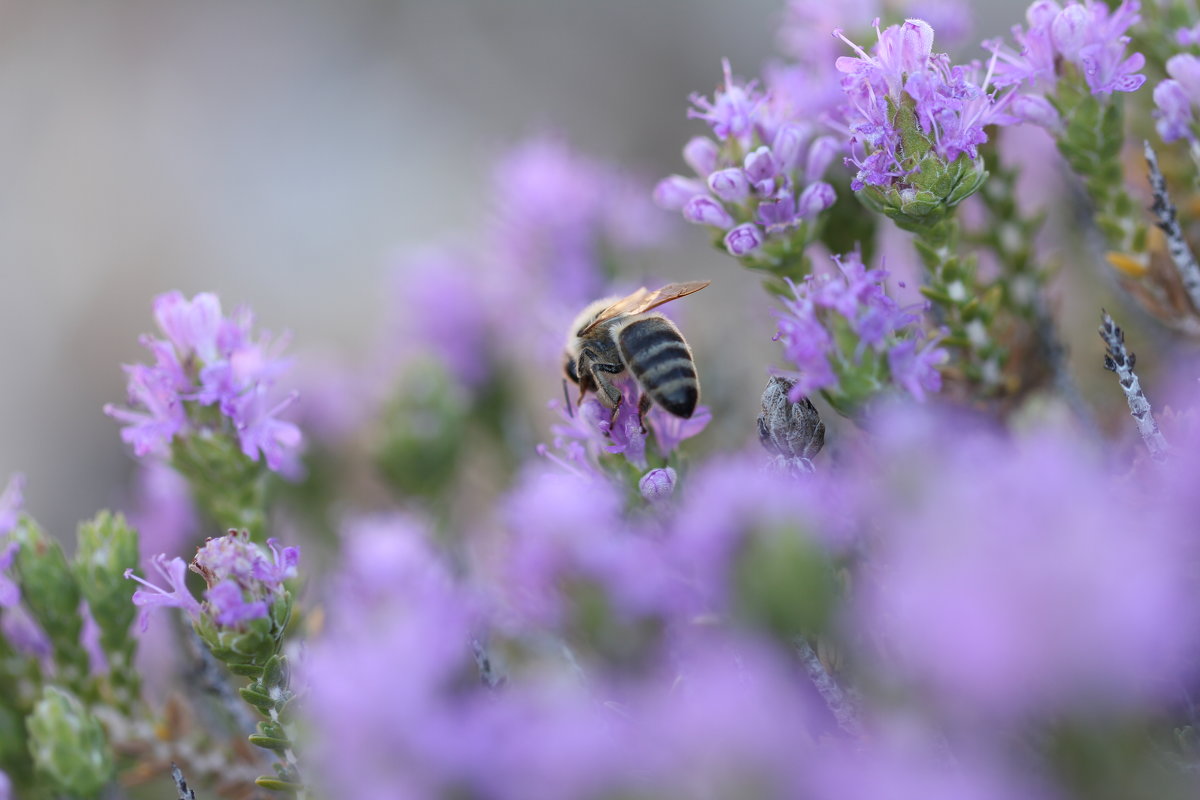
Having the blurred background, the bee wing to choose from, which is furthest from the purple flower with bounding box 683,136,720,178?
the blurred background

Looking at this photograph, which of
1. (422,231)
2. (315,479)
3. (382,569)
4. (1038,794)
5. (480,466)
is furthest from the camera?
(422,231)

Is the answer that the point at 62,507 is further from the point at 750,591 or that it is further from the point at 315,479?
the point at 750,591

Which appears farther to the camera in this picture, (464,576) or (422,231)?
(422,231)

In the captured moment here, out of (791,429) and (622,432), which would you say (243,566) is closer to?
(622,432)

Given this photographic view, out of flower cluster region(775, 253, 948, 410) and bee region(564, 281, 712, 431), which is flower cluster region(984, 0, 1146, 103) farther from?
bee region(564, 281, 712, 431)

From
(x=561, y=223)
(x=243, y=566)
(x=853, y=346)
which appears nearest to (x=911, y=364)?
(x=853, y=346)

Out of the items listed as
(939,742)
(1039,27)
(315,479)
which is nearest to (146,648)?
(315,479)

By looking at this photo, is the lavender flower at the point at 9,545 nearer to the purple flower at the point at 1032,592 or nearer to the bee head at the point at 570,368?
the bee head at the point at 570,368
